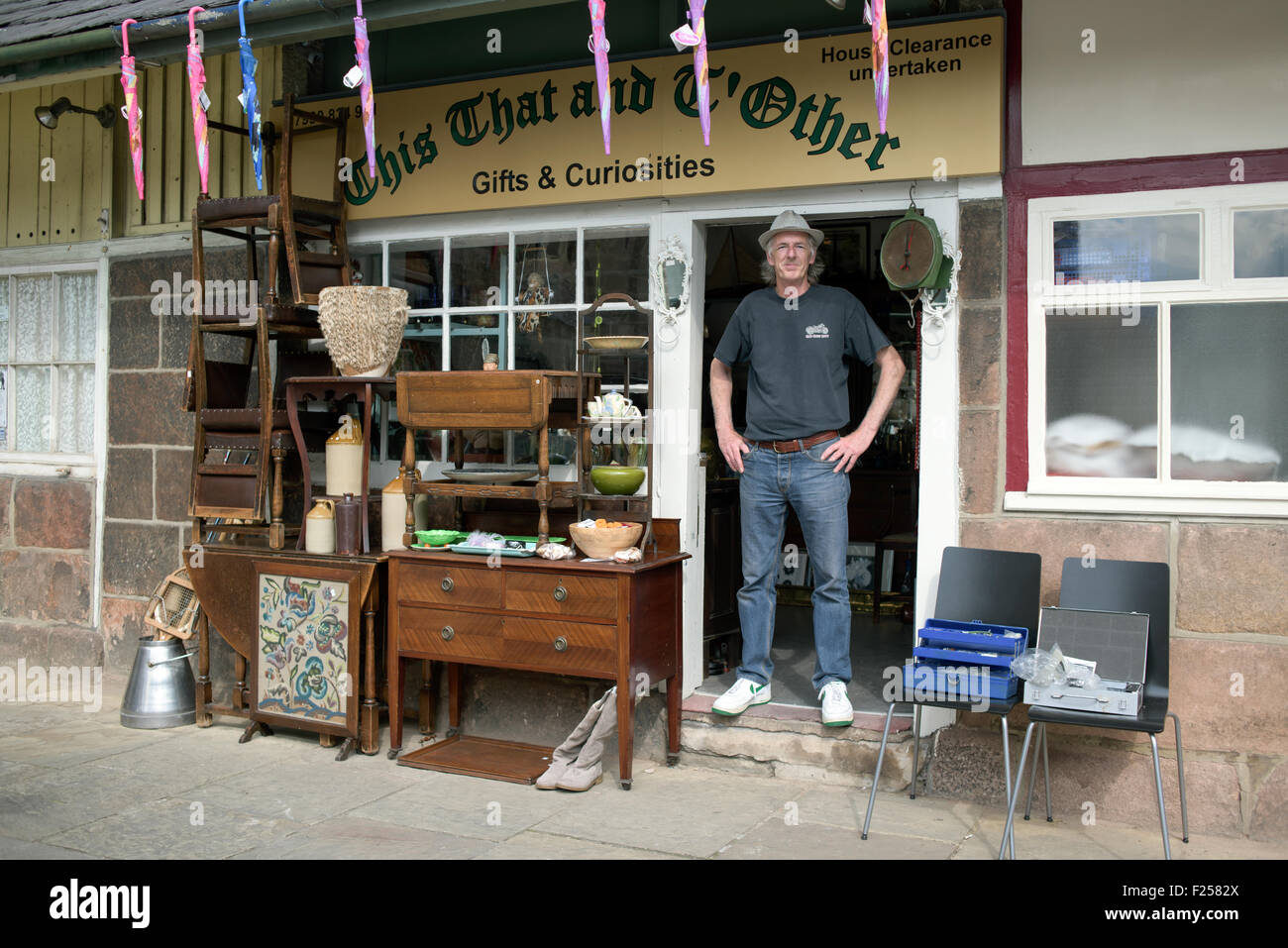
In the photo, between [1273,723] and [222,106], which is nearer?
[1273,723]

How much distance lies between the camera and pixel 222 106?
22.1ft

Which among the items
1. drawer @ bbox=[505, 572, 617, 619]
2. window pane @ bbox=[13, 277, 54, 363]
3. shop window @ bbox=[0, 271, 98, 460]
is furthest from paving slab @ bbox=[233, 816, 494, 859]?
window pane @ bbox=[13, 277, 54, 363]

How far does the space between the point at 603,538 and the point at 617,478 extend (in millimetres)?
301

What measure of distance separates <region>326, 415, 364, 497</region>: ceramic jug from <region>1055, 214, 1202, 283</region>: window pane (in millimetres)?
3440

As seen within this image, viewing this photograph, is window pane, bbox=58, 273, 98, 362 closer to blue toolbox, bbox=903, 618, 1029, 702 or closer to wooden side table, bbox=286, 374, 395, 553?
wooden side table, bbox=286, 374, 395, 553

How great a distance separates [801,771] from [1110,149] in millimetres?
2984

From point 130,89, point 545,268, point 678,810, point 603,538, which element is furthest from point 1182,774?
point 130,89

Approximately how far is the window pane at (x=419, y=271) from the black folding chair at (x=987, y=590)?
3058 millimetres

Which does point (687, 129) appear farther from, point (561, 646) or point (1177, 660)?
point (1177, 660)

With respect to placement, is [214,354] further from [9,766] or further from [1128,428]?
[1128,428]

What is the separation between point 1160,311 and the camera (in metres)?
4.80

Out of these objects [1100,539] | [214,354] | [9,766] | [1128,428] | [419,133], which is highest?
[419,133]

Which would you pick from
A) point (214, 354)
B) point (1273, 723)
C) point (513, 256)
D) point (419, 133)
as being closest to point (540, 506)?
point (513, 256)
